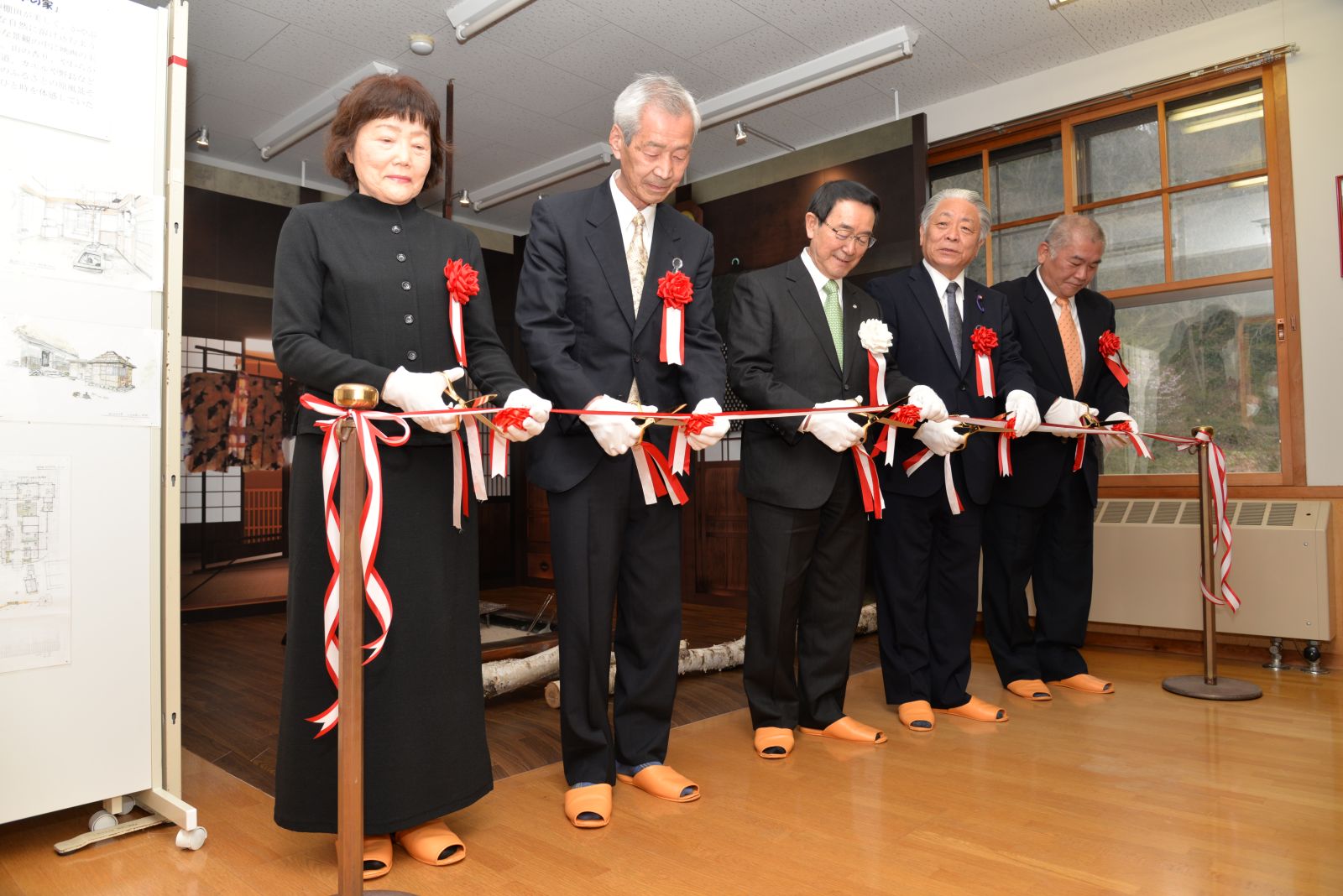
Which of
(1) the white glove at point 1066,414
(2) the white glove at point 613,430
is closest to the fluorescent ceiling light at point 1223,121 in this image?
(1) the white glove at point 1066,414

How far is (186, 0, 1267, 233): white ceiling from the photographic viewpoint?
4.22 meters

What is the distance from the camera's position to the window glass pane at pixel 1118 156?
14.9 ft

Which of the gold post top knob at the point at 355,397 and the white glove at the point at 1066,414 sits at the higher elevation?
the white glove at the point at 1066,414

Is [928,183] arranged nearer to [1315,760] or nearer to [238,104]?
[1315,760]

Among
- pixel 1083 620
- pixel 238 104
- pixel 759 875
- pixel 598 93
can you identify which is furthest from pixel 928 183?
pixel 759 875

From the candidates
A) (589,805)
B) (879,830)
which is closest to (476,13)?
(589,805)

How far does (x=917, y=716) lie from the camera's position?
285cm

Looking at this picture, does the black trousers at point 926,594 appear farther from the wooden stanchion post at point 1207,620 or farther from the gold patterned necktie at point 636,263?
the gold patterned necktie at point 636,263

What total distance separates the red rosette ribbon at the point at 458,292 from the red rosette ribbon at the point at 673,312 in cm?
49

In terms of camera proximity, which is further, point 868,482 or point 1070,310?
point 1070,310

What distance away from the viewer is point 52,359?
6.47 feet

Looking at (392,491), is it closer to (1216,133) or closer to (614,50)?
(614,50)

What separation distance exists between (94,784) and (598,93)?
14.1 feet

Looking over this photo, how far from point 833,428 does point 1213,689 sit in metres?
2.03
